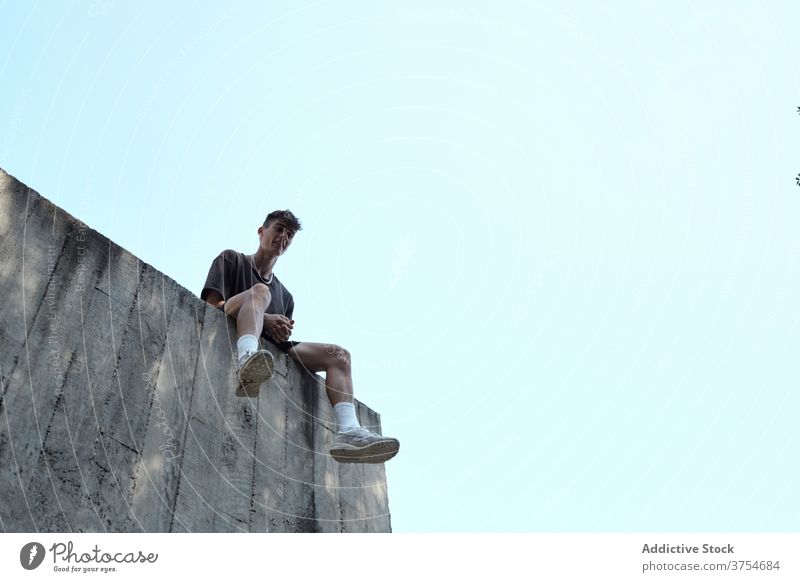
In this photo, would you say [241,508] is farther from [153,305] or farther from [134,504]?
[153,305]

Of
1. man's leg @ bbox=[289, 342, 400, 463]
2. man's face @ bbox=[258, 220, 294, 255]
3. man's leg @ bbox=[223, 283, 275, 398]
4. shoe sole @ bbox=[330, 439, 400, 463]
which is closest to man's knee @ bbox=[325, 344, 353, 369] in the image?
man's leg @ bbox=[289, 342, 400, 463]

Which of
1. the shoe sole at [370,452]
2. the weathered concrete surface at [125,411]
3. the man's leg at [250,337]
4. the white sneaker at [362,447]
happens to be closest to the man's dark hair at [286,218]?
the man's leg at [250,337]

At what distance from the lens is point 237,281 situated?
630 centimetres

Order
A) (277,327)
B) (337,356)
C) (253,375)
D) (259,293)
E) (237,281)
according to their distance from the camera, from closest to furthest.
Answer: (253,375) → (259,293) → (277,327) → (337,356) → (237,281)

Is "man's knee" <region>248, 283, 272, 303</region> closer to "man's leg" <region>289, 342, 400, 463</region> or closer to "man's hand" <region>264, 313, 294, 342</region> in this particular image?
"man's hand" <region>264, 313, 294, 342</region>

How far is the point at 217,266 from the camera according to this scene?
6.19 m

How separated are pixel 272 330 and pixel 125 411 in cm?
181

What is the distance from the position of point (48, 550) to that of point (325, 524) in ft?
7.73

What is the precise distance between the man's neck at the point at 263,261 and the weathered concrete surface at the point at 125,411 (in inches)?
43.6

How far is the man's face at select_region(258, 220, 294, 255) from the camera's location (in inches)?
262

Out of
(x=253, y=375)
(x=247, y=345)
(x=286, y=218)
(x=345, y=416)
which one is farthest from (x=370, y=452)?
(x=286, y=218)

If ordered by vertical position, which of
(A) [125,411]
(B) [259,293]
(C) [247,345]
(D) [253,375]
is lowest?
(A) [125,411]

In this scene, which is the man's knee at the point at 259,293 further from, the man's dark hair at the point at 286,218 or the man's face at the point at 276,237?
the man's dark hair at the point at 286,218

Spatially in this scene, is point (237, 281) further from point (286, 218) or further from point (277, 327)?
point (286, 218)
